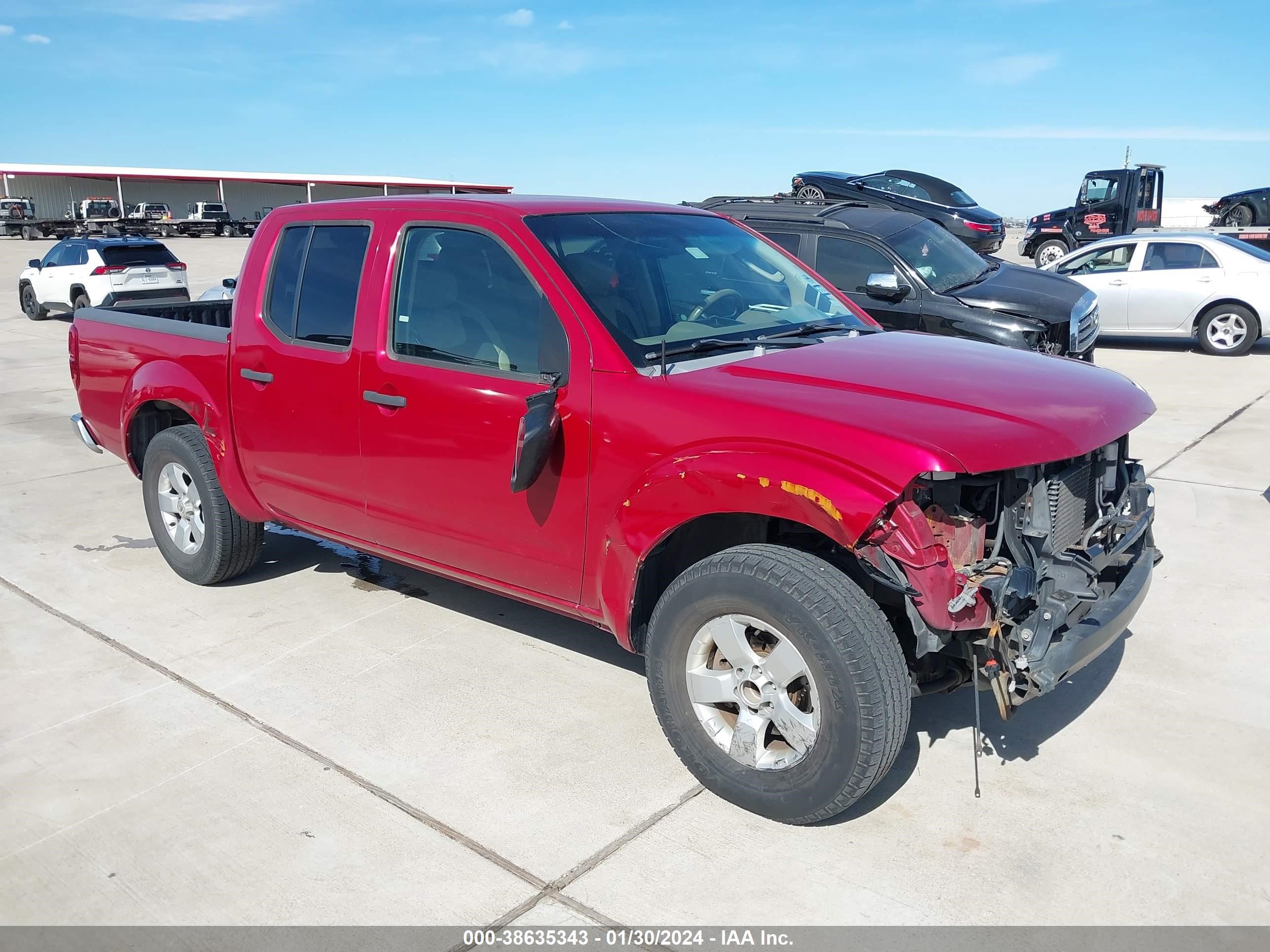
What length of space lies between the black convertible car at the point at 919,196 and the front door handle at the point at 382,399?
12701 mm

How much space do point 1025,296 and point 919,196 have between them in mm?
9773

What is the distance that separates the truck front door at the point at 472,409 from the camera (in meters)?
3.74

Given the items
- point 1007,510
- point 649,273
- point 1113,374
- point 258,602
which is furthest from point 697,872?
point 258,602

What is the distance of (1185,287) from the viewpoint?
13.4 metres

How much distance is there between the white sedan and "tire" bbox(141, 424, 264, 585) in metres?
11.7

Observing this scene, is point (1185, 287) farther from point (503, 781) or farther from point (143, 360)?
point (503, 781)

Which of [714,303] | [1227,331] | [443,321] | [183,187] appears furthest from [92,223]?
[714,303]

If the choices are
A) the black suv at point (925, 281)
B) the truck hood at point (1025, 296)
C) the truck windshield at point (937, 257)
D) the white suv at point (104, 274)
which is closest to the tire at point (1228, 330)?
the black suv at point (925, 281)

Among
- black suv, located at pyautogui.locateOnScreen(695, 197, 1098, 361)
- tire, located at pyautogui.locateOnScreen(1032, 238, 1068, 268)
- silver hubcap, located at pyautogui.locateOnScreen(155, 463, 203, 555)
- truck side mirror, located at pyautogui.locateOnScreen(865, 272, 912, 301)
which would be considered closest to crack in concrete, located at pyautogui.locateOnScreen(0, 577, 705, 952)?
silver hubcap, located at pyautogui.locateOnScreen(155, 463, 203, 555)

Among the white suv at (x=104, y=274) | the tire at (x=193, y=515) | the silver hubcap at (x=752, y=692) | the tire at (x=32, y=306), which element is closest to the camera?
the silver hubcap at (x=752, y=692)

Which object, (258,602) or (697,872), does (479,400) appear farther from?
(258,602)

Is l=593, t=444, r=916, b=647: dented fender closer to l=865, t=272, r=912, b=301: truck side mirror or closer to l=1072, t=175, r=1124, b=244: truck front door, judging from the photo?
l=865, t=272, r=912, b=301: truck side mirror

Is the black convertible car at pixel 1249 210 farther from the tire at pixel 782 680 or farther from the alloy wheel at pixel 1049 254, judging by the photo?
the tire at pixel 782 680

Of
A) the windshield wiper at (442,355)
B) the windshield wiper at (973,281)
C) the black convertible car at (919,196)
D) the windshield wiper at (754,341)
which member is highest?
the black convertible car at (919,196)
